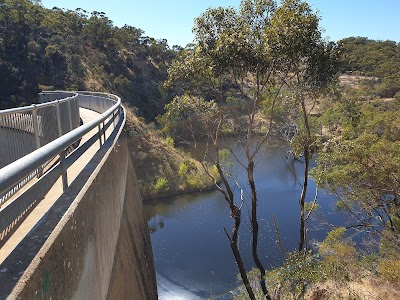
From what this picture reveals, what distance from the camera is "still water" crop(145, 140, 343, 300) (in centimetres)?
2092

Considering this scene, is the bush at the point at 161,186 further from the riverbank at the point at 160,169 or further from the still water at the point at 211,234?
the still water at the point at 211,234

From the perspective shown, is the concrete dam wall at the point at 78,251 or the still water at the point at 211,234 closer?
the concrete dam wall at the point at 78,251

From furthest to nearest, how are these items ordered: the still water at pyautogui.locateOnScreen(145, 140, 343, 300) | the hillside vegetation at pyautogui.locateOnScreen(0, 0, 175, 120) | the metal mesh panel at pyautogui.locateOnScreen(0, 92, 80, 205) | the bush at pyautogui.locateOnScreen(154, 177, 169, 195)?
the hillside vegetation at pyautogui.locateOnScreen(0, 0, 175, 120)
the bush at pyautogui.locateOnScreen(154, 177, 169, 195)
the still water at pyautogui.locateOnScreen(145, 140, 343, 300)
the metal mesh panel at pyautogui.locateOnScreen(0, 92, 80, 205)

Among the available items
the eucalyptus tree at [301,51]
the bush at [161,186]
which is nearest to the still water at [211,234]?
the bush at [161,186]

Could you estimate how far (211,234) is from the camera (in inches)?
1039

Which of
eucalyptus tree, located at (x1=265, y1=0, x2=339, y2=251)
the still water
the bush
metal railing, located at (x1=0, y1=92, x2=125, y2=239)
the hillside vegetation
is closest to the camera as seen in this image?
metal railing, located at (x1=0, y1=92, x2=125, y2=239)

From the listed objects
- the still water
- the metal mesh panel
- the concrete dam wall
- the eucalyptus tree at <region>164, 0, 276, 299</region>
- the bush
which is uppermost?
the eucalyptus tree at <region>164, 0, 276, 299</region>

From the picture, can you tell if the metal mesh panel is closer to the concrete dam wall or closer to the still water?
the concrete dam wall

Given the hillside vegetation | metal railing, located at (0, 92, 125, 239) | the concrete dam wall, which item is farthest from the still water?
the hillside vegetation

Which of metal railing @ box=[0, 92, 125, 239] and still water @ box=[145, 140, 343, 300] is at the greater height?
metal railing @ box=[0, 92, 125, 239]

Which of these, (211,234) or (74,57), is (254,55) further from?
(74,57)

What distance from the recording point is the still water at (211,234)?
20.9m

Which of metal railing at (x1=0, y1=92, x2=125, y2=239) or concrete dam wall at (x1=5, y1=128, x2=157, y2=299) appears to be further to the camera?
concrete dam wall at (x1=5, y1=128, x2=157, y2=299)

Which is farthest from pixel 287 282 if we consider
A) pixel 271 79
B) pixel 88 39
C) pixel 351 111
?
pixel 88 39
